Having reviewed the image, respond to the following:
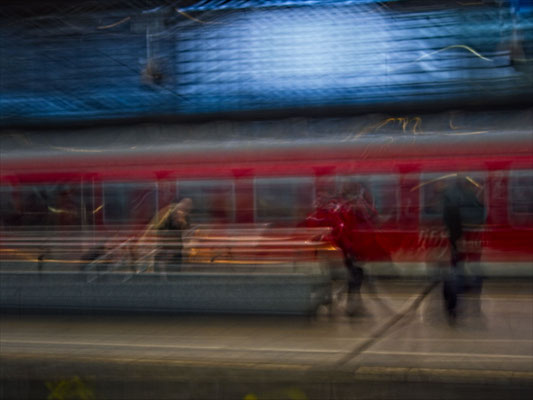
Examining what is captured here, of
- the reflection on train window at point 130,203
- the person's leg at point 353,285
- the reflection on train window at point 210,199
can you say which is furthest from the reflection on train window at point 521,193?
the reflection on train window at point 130,203

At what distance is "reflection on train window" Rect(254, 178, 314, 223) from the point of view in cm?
652

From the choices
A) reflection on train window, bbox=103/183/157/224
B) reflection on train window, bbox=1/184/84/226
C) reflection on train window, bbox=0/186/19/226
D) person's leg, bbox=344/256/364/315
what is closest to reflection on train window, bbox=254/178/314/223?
person's leg, bbox=344/256/364/315

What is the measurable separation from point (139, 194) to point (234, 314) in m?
1.83

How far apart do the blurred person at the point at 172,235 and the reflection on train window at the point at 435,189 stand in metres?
2.45

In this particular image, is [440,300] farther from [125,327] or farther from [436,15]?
[436,15]

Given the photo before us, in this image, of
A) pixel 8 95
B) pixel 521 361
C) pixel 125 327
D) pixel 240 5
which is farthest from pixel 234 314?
pixel 8 95

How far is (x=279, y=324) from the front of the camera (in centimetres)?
564

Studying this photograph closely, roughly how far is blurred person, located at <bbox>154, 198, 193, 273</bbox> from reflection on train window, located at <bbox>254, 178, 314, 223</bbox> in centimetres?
73

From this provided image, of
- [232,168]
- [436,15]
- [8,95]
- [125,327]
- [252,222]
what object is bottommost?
[125,327]

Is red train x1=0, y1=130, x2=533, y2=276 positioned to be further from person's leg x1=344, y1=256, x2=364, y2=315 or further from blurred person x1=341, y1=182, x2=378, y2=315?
person's leg x1=344, y1=256, x2=364, y2=315

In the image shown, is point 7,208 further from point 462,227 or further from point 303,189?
point 462,227

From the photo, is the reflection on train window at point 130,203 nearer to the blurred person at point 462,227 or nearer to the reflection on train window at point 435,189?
the reflection on train window at point 435,189

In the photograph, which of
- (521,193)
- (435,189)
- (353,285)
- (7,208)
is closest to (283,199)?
(353,285)

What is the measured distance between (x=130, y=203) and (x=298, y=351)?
2913mm
